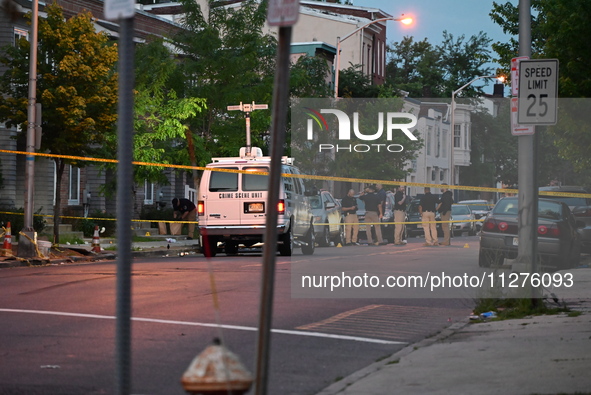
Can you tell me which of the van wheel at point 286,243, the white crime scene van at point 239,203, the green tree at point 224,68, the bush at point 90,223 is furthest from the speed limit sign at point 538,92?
the bush at point 90,223

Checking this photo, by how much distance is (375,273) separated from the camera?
62.3 ft

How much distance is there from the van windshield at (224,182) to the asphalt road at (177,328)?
6611 millimetres

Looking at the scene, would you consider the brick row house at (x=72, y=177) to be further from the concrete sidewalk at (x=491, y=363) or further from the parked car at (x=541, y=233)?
the concrete sidewalk at (x=491, y=363)

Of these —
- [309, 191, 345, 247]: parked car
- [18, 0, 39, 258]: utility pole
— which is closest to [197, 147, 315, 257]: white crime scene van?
[309, 191, 345, 247]: parked car

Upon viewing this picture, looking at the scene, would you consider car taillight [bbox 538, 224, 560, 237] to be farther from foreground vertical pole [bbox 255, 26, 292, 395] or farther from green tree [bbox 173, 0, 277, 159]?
foreground vertical pole [bbox 255, 26, 292, 395]

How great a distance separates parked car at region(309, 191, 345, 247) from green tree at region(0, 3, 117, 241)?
22.0ft

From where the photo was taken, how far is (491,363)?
28.7ft

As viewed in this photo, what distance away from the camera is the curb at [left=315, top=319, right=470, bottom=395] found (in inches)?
312

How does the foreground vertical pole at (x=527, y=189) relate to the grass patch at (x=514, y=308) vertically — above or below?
above

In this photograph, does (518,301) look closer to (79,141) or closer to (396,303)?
(396,303)

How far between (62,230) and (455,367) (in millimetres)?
26588

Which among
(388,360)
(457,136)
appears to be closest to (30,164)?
(388,360)

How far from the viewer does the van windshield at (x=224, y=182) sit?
84.4ft

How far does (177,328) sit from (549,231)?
12.2 metres
